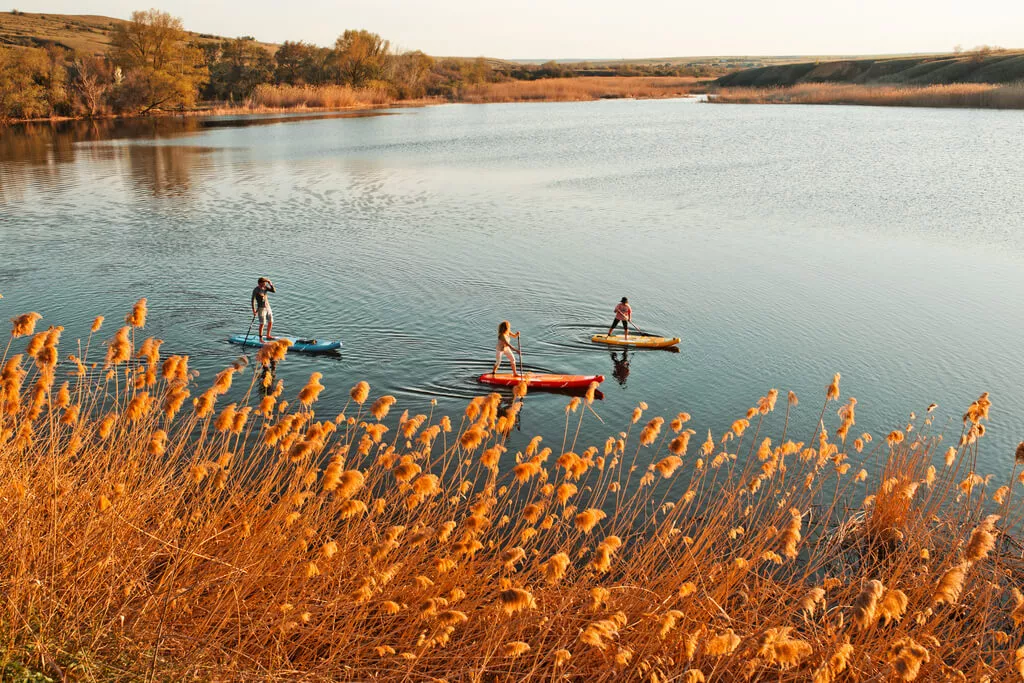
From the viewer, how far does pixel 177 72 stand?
337 ft

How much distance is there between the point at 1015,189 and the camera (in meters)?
41.0

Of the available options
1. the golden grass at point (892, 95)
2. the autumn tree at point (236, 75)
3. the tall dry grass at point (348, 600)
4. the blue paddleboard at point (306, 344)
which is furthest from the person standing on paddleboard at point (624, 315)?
the autumn tree at point (236, 75)

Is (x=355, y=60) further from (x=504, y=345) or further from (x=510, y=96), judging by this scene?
(x=504, y=345)

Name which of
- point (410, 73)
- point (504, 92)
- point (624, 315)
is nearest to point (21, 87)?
point (410, 73)

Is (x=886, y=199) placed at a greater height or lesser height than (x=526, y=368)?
greater

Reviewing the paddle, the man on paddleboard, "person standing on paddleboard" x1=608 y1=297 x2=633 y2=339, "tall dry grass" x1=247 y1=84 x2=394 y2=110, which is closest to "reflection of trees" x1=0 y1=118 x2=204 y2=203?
"tall dry grass" x1=247 y1=84 x2=394 y2=110

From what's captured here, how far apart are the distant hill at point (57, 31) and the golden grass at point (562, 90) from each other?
56.6 m

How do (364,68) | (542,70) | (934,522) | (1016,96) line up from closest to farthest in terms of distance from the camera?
1. (934,522)
2. (1016,96)
3. (364,68)
4. (542,70)

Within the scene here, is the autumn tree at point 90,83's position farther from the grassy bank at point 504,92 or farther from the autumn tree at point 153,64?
the grassy bank at point 504,92

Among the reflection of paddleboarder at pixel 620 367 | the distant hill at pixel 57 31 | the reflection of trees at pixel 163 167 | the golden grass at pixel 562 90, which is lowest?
the reflection of paddleboarder at pixel 620 367

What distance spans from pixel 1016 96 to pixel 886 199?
50.9m

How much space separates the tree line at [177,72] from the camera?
89375 millimetres

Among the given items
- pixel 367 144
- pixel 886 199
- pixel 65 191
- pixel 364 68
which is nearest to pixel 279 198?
pixel 65 191

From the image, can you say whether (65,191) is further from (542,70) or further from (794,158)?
(542,70)
